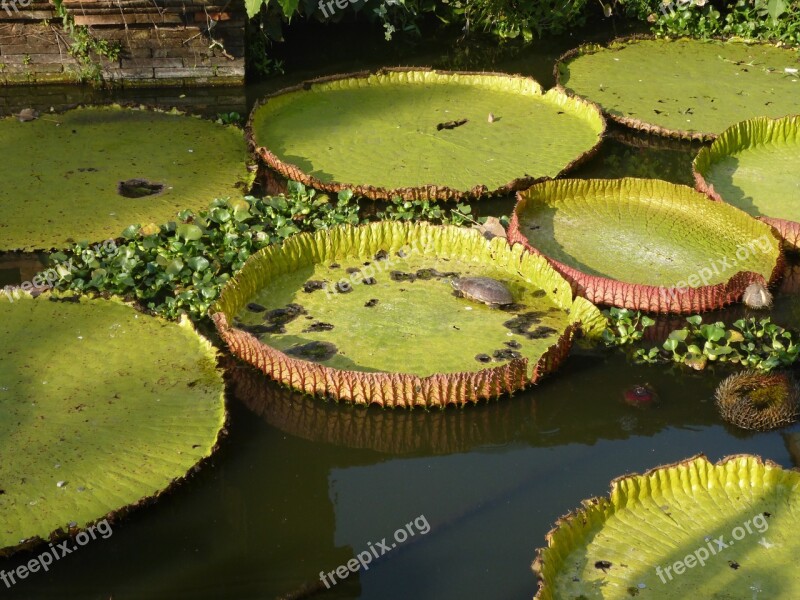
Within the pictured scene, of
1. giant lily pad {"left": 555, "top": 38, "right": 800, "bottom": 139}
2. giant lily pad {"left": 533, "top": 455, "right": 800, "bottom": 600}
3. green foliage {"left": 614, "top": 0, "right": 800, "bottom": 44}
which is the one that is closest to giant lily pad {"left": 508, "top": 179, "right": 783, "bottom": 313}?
giant lily pad {"left": 555, "top": 38, "right": 800, "bottom": 139}

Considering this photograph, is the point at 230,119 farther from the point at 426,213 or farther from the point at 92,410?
the point at 92,410

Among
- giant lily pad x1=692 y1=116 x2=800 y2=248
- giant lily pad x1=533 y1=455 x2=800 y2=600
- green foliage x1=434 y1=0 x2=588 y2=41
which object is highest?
green foliage x1=434 y1=0 x2=588 y2=41

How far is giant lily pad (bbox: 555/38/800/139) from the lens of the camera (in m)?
7.91

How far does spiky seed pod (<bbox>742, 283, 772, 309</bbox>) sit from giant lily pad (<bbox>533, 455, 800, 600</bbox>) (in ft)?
5.32

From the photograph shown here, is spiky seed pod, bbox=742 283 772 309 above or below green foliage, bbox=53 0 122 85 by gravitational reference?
below

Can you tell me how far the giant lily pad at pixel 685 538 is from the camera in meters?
3.89

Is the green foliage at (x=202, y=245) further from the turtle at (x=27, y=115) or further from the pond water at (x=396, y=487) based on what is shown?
the turtle at (x=27, y=115)

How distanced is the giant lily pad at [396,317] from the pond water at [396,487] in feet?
0.55

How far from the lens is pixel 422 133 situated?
7.55 metres

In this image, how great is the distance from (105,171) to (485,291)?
9.83 feet

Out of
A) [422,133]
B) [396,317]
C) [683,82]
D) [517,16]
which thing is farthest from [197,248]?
[517,16]

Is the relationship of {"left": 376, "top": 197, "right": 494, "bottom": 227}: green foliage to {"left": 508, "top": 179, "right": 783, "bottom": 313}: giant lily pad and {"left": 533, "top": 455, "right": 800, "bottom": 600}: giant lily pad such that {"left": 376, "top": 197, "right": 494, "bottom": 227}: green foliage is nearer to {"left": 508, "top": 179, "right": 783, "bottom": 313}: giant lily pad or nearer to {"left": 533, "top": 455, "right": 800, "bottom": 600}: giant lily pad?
{"left": 508, "top": 179, "right": 783, "bottom": 313}: giant lily pad

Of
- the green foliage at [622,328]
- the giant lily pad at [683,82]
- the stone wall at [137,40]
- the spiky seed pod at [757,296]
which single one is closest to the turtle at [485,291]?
the green foliage at [622,328]

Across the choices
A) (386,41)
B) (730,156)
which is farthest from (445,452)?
(386,41)
